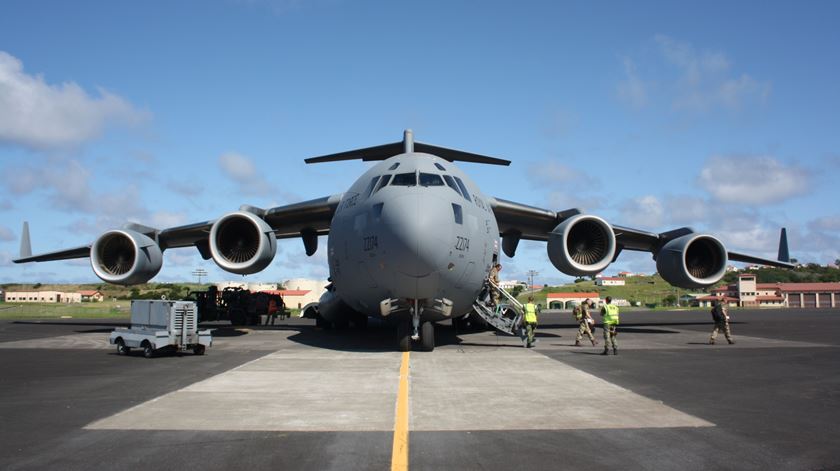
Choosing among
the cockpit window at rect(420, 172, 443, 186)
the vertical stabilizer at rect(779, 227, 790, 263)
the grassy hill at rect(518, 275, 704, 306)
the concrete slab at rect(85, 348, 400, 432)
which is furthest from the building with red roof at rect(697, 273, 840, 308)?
the concrete slab at rect(85, 348, 400, 432)

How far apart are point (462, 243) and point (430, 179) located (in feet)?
5.23

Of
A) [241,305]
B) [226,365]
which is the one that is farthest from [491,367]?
[241,305]

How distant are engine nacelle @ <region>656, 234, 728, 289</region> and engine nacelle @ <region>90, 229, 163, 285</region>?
686 inches

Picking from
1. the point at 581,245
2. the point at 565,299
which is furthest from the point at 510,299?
the point at 565,299

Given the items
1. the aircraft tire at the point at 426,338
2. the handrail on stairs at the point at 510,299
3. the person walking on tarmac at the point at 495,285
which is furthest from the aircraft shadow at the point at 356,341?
the handrail on stairs at the point at 510,299

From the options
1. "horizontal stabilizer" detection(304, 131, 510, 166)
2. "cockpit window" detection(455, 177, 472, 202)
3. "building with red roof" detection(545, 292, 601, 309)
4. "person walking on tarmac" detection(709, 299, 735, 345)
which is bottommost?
"building with red roof" detection(545, 292, 601, 309)

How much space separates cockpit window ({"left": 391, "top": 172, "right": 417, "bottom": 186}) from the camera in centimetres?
1314

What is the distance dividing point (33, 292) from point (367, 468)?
14322 centimetres

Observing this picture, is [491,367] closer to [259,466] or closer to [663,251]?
[259,466]

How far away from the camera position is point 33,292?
124m

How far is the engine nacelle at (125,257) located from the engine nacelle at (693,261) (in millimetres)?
17414

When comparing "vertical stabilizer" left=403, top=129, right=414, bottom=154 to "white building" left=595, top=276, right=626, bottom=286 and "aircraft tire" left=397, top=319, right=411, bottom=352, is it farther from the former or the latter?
"white building" left=595, top=276, right=626, bottom=286

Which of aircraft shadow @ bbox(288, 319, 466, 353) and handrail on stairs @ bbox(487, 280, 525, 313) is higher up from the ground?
handrail on stairs @ bbox(487, 280, 525, 313)

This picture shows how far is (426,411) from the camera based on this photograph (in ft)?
23.2
